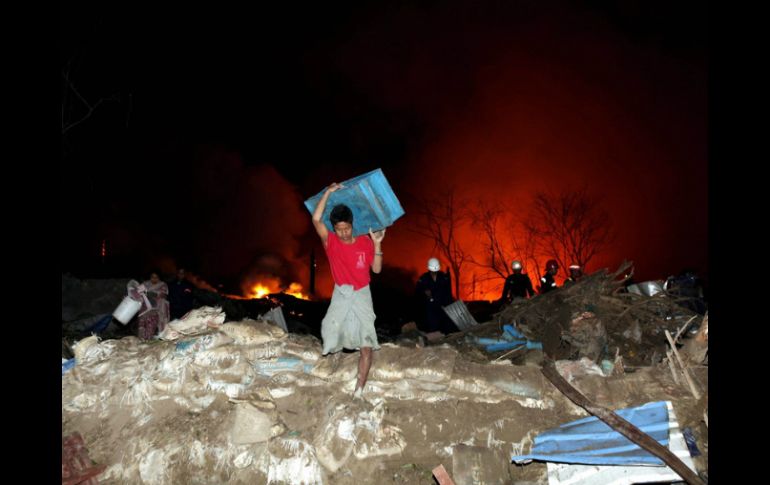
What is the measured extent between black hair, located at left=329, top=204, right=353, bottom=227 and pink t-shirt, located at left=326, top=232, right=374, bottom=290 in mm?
182

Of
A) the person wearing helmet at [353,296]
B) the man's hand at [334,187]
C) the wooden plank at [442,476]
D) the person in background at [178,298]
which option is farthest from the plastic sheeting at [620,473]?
the person in background at [178,298]

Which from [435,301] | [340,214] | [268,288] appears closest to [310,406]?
[340,214]

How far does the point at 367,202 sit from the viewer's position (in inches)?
163

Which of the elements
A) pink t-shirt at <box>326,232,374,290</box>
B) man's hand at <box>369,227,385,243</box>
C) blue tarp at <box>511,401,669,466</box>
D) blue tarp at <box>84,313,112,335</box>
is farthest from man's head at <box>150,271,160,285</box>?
blue tarp at <box>511,401,669,466</box>

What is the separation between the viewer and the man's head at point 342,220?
4.01 meters

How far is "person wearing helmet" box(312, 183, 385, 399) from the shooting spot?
416 cm

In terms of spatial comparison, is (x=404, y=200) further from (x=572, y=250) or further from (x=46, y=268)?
(x=46, y=268)

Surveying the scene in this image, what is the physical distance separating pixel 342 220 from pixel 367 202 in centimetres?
29

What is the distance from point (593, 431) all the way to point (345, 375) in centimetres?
210

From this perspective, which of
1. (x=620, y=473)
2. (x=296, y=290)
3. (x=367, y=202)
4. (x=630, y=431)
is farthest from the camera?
(x=296, y=290)

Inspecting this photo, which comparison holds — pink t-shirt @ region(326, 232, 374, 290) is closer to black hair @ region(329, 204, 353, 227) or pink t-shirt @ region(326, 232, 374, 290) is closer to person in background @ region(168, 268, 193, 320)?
black hair @ region(329, 204, 353, 227)

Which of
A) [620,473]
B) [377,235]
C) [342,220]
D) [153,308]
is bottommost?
[620,473]

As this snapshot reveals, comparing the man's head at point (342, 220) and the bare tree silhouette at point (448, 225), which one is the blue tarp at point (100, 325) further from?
the bare tree silhouette at point (448, 225)

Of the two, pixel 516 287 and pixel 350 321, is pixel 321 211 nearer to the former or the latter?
pixel 350 321
